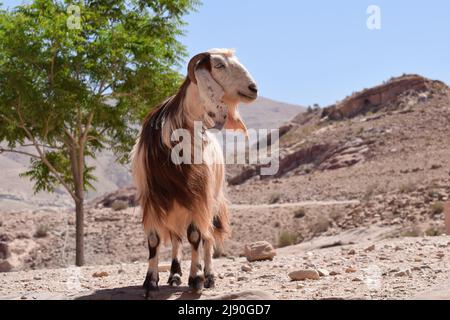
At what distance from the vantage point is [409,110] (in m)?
53.4

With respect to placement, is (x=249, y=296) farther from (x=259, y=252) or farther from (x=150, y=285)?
(x=259, y=252)

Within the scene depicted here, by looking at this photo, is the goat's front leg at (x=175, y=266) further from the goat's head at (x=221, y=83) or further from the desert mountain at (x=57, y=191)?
the desert mountain at (x=57, y=191)

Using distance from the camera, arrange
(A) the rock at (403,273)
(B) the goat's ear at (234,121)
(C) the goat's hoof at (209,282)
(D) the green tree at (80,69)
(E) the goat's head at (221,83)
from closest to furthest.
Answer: (E) the goat's head at (221,83)
(B) the goat's ear at (234,121)
(A) the rock at (403,273)
(C) the goat's hoof at (209,282)
(D) the green tree at (80,69)

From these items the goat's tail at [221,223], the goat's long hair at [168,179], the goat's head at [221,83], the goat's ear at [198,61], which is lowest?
the goat's tail at [221,223]

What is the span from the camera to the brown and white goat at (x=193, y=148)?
22.1 ft

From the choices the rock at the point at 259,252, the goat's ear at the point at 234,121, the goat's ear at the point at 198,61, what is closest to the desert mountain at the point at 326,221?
the rock at the point at 259,252

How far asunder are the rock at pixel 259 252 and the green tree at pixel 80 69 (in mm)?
6661

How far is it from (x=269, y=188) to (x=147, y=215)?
120ft

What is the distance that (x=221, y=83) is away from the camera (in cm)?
677

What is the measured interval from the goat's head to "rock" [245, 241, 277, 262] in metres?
5.07

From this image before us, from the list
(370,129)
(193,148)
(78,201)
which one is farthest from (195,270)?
Result: (370,129)

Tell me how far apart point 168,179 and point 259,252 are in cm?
491
